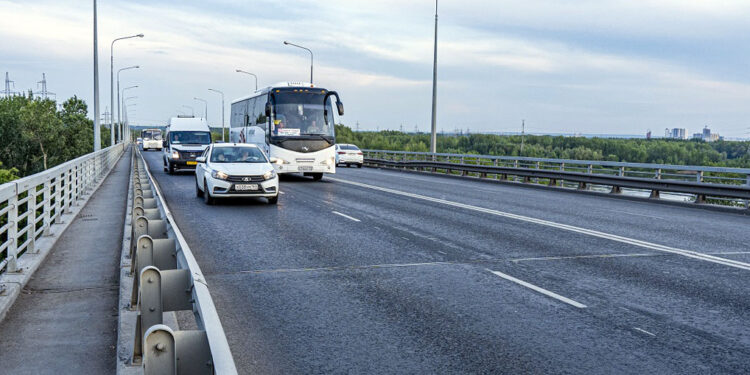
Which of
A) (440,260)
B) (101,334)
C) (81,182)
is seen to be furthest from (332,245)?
(81,182)

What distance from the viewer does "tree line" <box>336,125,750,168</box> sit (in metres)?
121

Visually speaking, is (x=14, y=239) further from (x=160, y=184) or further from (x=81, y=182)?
(x=160, y=184)

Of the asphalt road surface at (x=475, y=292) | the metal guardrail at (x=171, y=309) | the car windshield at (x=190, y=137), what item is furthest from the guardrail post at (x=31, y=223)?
the car windshield at (x=190, y=137)

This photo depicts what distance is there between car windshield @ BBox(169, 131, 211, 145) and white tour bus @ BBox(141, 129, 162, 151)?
167 feet

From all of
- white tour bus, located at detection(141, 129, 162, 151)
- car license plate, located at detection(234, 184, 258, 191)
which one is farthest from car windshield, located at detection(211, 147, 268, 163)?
white tour bus, located at detection(141, 129, 162, 151)

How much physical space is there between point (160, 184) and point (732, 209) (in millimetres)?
17989

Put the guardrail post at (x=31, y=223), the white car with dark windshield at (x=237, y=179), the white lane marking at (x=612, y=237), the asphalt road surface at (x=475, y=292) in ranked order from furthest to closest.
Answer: the white car with dark windshield at (x=237, y=179)
the white lane marking at (x=612, y=237)
the guardrail post at (x=31, y=223)
the asphalt road surface at (x=475, y=292)

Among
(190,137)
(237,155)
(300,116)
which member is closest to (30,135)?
(190,137)

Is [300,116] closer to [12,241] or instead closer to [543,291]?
[12,241]

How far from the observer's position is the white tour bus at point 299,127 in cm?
2602

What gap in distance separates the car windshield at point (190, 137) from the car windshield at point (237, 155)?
1381 centimetres

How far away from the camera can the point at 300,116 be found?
86.1 feet

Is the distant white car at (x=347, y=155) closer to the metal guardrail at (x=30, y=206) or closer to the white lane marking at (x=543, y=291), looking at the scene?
the metal guardrail at (x=30, y=206)

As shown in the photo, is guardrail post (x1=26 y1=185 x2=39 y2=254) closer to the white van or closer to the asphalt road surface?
the asphalt road surface
